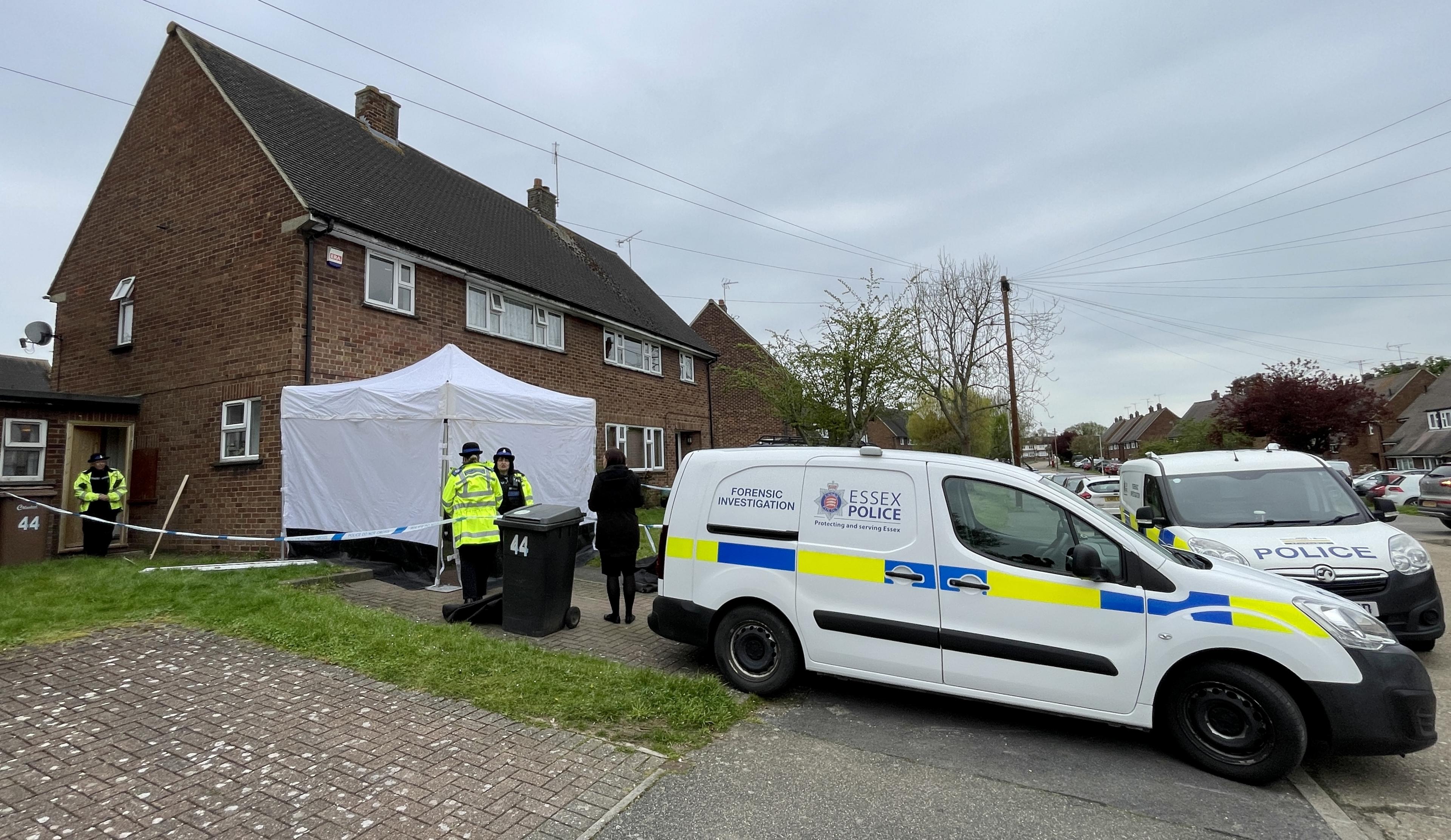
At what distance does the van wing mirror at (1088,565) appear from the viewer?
389cm

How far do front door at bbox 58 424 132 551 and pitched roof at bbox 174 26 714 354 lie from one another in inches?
230

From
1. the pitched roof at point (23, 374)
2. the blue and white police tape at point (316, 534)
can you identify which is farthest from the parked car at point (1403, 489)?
the pitched roof at point (23, 374)

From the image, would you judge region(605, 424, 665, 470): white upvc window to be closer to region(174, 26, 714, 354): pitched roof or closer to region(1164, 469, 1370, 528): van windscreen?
region(174, 26, 714, 354): pitched roof

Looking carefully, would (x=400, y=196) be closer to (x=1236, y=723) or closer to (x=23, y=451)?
(x=23, y=451)

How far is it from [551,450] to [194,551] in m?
5.88

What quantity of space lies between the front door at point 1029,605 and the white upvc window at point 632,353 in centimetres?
1419

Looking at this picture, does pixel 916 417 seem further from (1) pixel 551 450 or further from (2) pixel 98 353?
(2) pixel 98 353

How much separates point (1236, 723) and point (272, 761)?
5.15m

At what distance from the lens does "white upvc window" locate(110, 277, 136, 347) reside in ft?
42.2

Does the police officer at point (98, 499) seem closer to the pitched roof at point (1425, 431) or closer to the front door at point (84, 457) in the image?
the front door at point (84, 457)

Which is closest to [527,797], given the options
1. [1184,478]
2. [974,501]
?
[974,501]

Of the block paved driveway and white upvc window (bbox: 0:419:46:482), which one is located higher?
white upvc window (bbox: 0:419:46:482)

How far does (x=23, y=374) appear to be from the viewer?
2753 centimetres

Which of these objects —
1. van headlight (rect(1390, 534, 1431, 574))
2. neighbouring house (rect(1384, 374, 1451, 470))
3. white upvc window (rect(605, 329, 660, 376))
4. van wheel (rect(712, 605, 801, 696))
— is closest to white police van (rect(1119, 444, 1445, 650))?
van headlight (rect(1390, 534, 1431, 574))
